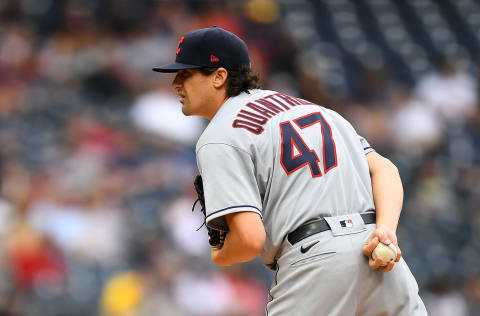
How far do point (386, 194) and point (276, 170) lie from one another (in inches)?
16.7

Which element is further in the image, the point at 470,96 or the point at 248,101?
the point at 470,96

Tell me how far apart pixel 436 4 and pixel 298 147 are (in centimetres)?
795

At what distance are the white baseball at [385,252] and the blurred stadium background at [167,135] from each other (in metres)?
3.73

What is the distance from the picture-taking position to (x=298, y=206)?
2.48 metres

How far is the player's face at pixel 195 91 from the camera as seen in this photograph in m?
2.70

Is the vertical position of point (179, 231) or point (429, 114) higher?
point (429, 114)

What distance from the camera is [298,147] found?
8.29ft

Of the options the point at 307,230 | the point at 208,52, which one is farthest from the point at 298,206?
the point at 208,52

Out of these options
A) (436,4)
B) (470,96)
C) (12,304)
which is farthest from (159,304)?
(436,4)

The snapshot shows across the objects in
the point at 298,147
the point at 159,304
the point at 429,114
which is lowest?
the point at 159,304

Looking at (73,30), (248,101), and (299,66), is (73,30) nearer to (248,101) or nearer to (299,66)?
(299,66)

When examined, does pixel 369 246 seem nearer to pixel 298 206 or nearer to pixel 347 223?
pixel 347 223

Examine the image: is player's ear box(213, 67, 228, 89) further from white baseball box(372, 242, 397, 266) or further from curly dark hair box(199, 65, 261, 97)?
white baseball box(372, 242, 397, 266)

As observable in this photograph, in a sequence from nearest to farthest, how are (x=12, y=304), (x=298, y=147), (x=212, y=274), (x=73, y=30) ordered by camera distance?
(x=298, y=147) < (x=12, y=304) < (x=212, y=274) < (x=73, y=30)
